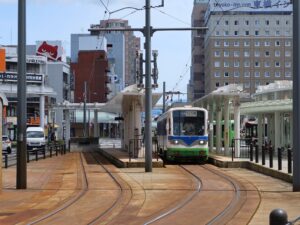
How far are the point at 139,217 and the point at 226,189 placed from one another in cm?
577

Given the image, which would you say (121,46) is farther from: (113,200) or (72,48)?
(113,200)

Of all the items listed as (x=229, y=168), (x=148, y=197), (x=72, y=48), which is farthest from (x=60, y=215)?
(x=72, y=48)

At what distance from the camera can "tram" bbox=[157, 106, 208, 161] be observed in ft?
101

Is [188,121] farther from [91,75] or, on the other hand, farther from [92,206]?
[91,75]

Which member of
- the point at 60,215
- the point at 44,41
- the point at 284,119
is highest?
the point at 44,41

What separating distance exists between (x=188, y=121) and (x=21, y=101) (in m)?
15.9

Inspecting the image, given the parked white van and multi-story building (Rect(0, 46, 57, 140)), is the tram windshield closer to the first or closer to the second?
the parked white van

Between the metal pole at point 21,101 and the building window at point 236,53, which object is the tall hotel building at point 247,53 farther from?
the metal pole at point 21,101

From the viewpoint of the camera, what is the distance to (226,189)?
17016mm

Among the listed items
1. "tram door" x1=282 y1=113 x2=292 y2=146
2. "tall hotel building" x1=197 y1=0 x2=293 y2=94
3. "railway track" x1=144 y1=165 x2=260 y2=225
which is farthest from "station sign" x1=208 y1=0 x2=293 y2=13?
"tall hotel building" x1=197 y1=0 x2=293 y2=94

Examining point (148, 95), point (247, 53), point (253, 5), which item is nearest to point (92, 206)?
point (148, 95)

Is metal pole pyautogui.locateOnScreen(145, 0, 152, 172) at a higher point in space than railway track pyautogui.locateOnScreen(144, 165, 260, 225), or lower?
higher

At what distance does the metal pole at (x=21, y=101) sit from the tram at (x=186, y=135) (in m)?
14.5

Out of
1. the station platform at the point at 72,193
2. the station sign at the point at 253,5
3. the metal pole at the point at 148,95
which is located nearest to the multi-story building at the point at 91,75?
the station sign at the point at 253,5
